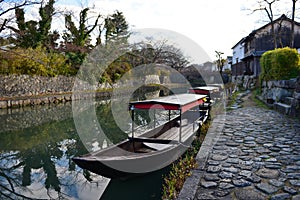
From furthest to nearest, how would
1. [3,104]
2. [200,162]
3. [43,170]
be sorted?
1. [3,104]
2. [43,170]
3. [200,162]

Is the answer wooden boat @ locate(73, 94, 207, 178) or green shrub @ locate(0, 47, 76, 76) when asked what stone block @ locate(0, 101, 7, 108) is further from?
wooden boat @ locate(73, 94, 207, 178)

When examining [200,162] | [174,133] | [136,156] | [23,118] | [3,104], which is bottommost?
[23,118]

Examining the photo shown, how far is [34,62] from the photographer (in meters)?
18.3

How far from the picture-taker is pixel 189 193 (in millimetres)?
3150

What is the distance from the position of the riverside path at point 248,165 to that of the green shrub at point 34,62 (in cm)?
1468

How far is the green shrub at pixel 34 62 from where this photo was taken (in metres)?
16.5

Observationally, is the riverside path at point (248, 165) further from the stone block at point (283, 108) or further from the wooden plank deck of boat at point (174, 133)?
the stone block at point (283, 108)

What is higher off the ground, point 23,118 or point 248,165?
point 248,165

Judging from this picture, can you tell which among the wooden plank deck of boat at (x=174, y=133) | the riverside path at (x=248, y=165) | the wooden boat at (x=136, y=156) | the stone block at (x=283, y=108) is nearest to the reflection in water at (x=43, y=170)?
the wooden boat at (x=136, y=156)

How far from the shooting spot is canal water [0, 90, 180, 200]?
454cm

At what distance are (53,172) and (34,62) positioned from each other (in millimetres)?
14956

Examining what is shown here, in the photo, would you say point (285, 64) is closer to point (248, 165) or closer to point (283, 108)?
point (283, 108)

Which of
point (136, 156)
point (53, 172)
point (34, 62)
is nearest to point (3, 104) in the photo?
point (34, 62)

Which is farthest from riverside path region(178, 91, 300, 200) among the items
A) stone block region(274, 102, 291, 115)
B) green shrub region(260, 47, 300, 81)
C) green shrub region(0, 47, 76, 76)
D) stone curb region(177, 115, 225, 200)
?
green shrub region(0, 47, 76, 76)
